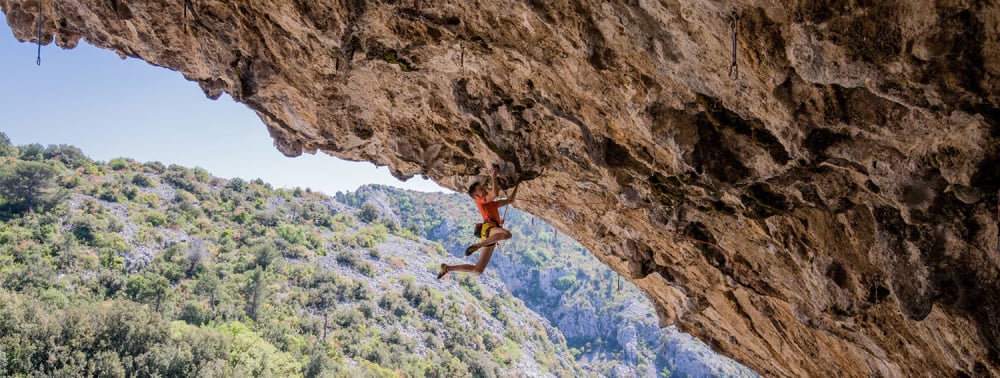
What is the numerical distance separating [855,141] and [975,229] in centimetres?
98

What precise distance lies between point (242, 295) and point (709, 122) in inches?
1727

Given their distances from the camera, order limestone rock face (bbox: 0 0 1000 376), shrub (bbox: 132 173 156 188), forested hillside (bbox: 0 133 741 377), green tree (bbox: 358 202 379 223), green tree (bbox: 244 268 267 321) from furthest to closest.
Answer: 1. green tree (bbox: 358 202 379 223)
2. shrub (bbox: 132 173 156 188)
3. green tree (bbox: 244 268 267 321)
4. forested hillside (bbox: 0 133 741 377)
5. limestone rock face (bbox: 0 0 1000 376)

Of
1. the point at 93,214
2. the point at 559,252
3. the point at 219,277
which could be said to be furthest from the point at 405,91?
the point at 559,252

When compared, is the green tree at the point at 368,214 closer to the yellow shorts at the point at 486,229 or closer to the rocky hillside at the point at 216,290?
the rocky hillside at the point at 216,290

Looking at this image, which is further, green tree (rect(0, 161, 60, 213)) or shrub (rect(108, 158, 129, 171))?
shrub (rect(108, 158, 129, 171))

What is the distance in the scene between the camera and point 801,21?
10.9ft

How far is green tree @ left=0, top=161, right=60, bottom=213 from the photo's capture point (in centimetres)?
4388

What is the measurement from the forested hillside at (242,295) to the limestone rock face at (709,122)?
22651 millimetres

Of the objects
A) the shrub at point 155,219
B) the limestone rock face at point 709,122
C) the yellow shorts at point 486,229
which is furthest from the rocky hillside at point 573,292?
the yellow shorts at point 486,229

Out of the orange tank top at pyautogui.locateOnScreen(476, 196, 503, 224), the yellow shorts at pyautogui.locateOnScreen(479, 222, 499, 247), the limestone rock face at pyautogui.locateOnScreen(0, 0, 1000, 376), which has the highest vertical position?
the limestone rock face at pyautogui.locateOnScreen(0, 0, 1000, 376)

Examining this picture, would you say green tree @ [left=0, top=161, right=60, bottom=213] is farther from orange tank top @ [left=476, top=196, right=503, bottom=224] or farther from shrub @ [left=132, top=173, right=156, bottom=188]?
orange tank top @ [left=476, top=196, right=503, bottom=224]

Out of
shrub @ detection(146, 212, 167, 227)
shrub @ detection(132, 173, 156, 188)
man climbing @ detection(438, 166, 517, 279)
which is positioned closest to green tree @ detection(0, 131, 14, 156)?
shrub @ detection(132, 173, 156, 188)

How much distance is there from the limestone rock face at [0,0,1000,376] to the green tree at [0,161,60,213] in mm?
45852

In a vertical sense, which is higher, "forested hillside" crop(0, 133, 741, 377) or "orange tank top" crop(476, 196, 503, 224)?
"orange tank top" crop(476, 196, 503, 224)
